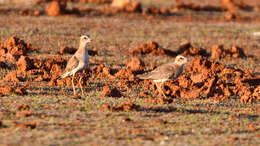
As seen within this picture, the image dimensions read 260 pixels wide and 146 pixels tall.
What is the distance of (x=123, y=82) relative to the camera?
14.7m

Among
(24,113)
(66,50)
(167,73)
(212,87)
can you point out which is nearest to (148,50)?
(66,50)

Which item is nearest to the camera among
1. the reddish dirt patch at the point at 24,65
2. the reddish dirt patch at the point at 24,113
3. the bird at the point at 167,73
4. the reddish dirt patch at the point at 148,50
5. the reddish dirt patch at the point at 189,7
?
the reddish dirt patch at the point at 24,113

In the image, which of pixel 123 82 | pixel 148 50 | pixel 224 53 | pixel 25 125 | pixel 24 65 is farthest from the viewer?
pixel 224 53

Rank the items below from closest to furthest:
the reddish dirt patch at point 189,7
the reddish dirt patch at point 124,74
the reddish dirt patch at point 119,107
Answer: the reddish dirt patch at point 119,107
the reddish dirt patch at point 124,74
the reddish dirt patch at point 189,7

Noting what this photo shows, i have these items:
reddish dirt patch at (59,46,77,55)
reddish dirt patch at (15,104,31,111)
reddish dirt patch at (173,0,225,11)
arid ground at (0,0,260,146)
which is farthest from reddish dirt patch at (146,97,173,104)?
reddish dirt patch at (173,0,225,11)

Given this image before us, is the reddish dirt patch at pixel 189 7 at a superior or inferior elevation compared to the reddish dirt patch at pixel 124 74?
superior

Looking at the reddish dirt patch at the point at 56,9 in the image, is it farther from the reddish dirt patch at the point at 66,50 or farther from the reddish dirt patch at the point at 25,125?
the reddish dirt patch at the point at 25,125

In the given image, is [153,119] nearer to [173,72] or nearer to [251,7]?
[173,72]

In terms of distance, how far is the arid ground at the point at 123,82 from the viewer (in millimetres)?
9641

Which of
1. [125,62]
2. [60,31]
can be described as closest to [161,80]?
[125,62]

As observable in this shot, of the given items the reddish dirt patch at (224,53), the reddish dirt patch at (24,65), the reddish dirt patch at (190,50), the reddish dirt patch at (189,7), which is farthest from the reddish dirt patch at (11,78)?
the reddish dirt patch at (189,7)

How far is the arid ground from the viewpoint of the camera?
31.6 feet

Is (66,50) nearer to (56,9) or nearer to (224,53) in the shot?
(224,53)

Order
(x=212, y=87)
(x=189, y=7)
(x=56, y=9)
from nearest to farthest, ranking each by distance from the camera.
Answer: (x=212, y=87), (x=56, y=9), (x=189, y=7)
